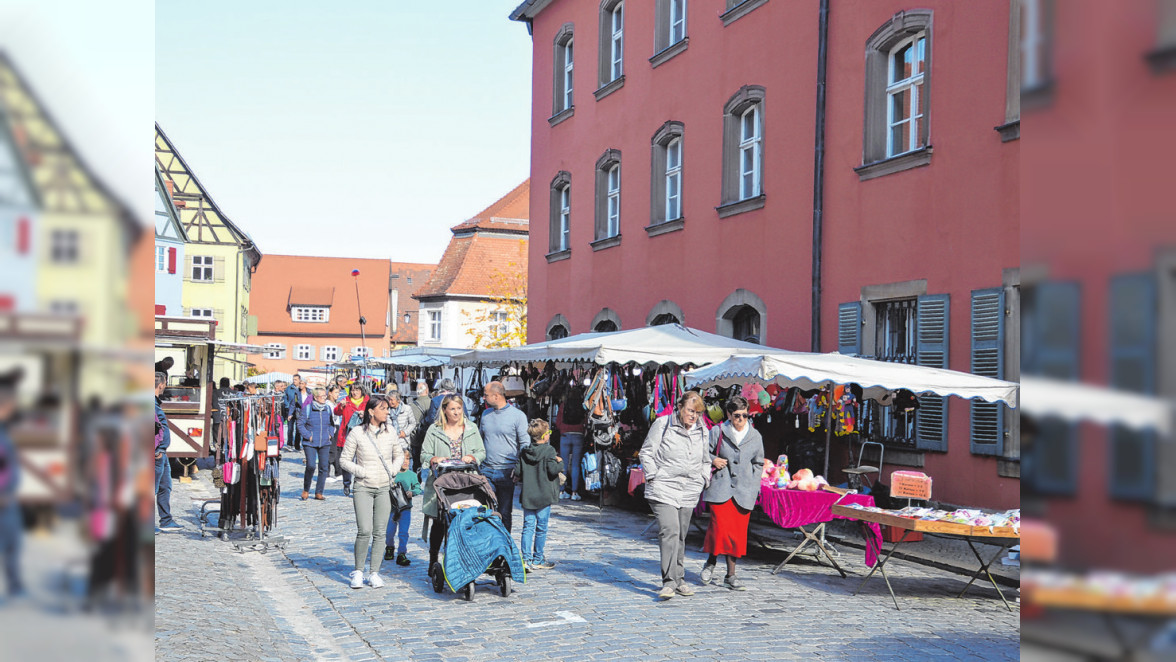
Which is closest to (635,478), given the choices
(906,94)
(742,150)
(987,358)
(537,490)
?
(537,490)

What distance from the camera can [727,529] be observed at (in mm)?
9680

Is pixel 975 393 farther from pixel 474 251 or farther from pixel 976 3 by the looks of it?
pixel 474 251

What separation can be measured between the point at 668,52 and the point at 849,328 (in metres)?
8.19

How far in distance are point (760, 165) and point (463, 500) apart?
10222mm

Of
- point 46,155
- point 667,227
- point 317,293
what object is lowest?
point 46,155

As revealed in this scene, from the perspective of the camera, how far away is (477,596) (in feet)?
30.2

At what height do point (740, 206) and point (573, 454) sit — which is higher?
point (740, 206)

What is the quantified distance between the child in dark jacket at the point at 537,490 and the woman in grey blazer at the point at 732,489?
1428 mm

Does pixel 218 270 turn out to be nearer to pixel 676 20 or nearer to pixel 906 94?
pixel 676 20

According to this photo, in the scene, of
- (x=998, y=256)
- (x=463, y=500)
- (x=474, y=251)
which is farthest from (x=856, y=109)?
(x=474, y=251)

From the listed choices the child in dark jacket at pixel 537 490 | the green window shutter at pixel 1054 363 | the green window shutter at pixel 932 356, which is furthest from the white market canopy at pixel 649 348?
the green window shutter at pixel 1054 363

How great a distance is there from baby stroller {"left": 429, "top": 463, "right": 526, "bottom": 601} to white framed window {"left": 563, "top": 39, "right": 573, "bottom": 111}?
18.0 meters

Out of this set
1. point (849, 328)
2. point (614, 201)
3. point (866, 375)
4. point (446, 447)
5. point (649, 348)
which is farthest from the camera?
point (614, 201)

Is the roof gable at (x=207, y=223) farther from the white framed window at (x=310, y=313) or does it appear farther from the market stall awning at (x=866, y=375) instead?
the market stall awning at (x=866, y=375)
